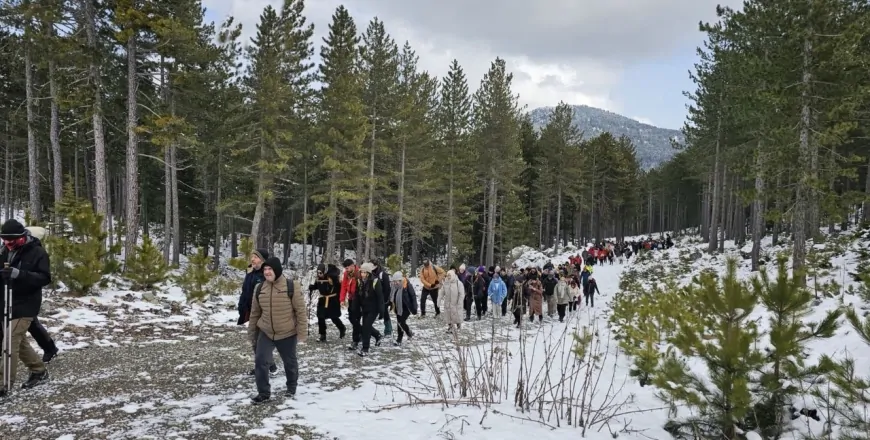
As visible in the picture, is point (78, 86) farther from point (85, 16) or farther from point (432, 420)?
point (432, 420)

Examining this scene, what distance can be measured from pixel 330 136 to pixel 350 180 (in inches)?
91.9

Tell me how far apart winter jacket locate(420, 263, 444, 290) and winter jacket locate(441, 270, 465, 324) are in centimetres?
226

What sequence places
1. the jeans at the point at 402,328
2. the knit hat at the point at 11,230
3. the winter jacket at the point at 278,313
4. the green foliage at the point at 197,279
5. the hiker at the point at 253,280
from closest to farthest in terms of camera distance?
1. the knit hat at the point at 11,230
2. the winter jacket at the point at 278,313
3. the hiker at the point at 253,280
4. the jeans at the point at 402,328
5. the green foliage at the point at 197,279

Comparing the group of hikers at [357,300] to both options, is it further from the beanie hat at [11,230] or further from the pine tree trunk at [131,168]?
the pine tree trunk at [131,168]

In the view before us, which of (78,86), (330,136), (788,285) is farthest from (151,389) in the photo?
(330,136)

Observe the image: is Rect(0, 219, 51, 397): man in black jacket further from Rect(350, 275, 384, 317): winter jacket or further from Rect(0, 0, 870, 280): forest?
Rect(0, 0, 870, 280): forest

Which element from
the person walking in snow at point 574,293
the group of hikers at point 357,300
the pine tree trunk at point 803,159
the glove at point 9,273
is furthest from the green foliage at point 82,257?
the pine tree trunk at point 803,159

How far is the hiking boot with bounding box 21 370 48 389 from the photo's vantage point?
18.8 ft

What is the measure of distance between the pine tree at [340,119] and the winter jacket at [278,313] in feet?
51.4

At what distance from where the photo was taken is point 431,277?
45.1 feet

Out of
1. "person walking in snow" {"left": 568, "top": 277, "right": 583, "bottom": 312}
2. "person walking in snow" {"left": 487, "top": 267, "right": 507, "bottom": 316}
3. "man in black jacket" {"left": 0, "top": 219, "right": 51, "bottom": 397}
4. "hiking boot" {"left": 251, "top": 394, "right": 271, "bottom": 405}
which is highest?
"man in black jacket" {"left": 0, "top": 219, "right": 51, "bottom": 397}

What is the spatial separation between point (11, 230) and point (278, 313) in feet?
9.96

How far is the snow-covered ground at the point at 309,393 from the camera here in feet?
15.7

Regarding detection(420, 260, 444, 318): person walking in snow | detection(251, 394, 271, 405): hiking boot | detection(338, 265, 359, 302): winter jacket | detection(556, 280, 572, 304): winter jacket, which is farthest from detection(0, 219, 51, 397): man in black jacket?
detection(556, 280, 572, 304): winter jacket
